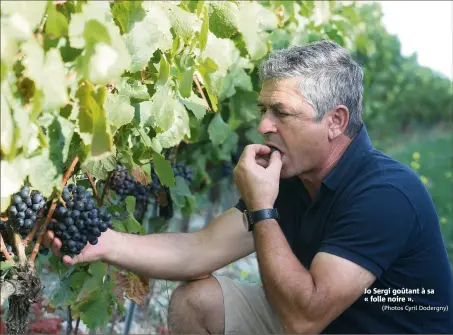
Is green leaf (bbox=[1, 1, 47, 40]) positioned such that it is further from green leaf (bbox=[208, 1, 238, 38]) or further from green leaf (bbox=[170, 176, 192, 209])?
green leaf (bbox=[170, 176, 192, 209])

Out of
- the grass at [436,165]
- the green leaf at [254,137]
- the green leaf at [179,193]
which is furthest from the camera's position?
the grass at [436,165]

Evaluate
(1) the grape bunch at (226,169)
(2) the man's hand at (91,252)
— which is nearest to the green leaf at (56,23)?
(2) the man's hand at (91,252)

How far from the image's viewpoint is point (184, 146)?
3982 millimetres

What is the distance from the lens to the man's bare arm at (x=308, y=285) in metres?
2.34

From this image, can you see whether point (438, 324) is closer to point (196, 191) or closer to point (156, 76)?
point (156, 76)

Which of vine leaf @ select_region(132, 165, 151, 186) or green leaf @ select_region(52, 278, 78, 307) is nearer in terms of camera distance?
vine leaf @ select_region(132, 165, 151, 186)

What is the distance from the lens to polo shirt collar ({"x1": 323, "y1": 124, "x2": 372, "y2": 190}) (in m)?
2.70

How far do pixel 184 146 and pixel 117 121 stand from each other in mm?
1850

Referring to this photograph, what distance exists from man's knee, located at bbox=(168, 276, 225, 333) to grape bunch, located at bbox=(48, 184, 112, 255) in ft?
2.66

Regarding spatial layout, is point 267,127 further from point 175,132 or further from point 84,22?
point 84,22

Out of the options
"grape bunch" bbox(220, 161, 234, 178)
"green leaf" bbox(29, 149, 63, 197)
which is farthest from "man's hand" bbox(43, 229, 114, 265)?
"grape bunch" bbox(220, 161, 234, 178)

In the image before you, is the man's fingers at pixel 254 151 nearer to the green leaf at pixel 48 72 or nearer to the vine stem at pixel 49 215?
the vine stem at pixel 49 215

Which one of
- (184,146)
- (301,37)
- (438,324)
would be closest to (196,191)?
(184,146)

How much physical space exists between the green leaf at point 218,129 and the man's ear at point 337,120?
951mm
